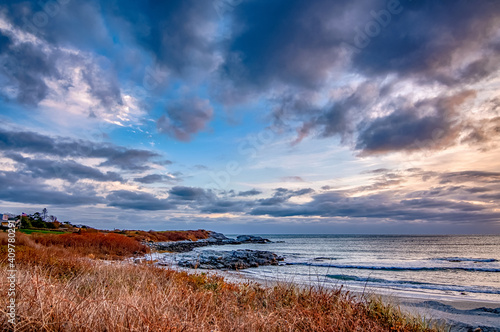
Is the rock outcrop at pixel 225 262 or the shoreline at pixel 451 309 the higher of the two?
the shoreline at pixel 451 309

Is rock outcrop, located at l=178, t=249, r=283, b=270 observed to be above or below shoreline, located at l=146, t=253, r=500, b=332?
below

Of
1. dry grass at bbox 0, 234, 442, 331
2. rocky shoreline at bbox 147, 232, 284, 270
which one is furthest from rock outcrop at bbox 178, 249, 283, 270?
dry grass at bbox 0, 234, 442, 331

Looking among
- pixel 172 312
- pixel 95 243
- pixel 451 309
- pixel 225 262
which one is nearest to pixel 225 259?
pixel 225 262

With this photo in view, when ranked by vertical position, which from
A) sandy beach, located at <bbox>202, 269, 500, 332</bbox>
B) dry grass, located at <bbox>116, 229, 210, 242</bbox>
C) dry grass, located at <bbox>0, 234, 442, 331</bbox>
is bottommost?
dry grass, located at <bbox>116, 229, 210, 242</bbox>

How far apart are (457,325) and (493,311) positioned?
3297mm

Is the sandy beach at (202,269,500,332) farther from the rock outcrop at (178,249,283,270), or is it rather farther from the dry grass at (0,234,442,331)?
the rock outcrop at (178,249,283,270)

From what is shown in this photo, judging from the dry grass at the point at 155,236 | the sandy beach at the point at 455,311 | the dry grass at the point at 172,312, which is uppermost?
the dry grass at the point at 172,312

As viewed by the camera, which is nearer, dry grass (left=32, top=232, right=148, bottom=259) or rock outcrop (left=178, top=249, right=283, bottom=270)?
dry grass (left=32, top=232, right=148, bottom=259)

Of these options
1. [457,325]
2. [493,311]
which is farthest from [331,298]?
[493,311]

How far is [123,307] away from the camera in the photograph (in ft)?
13.6

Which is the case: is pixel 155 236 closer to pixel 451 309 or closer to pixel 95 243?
pixel 95 243

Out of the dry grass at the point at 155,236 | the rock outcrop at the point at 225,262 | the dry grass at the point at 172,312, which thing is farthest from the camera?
the dry grass at the point at 155,236

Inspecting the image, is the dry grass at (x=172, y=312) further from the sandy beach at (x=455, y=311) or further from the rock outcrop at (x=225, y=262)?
the rock outcrop at (x=225, y=262)

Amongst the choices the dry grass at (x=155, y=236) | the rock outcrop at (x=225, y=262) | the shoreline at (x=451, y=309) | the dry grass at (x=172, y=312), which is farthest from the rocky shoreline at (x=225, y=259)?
the dry grass at (x=155, y=236)
